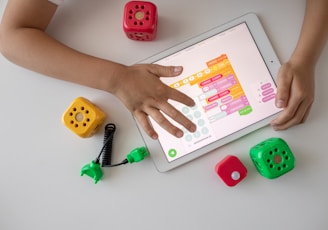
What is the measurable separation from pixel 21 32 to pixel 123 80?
0.19 m

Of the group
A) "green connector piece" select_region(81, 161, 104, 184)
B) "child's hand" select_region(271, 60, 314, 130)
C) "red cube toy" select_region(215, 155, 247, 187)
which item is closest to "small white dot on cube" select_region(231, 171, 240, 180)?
"red cube toy" select_region(215, 155, 247, 187)

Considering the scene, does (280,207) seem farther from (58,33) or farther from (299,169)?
(58,33)

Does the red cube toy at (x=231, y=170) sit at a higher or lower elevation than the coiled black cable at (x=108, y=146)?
lower

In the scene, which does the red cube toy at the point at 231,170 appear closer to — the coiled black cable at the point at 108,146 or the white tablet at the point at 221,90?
the white tablet at the point at 221,90

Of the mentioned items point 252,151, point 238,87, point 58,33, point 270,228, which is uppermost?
point 58,33

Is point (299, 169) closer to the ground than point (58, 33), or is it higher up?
closer to the ground

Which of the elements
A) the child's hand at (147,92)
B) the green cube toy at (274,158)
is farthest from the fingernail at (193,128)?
the green cube toy at (274,158)

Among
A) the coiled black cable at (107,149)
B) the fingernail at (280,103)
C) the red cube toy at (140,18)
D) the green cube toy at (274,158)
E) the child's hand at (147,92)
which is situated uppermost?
the red cube toy at (140,18)

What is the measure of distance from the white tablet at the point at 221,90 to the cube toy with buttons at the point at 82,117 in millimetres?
75

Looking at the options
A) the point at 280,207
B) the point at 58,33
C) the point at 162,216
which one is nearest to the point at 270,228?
the point at 280,207

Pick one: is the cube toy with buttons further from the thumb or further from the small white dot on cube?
the small white dot on cube

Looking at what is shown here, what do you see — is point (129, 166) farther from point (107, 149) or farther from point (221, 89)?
point (221, 89)

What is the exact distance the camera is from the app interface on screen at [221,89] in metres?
0.54

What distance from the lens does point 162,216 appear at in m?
0.53
